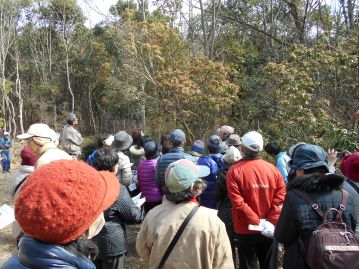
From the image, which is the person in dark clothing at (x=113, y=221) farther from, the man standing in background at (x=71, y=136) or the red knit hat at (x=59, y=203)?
the man standing in background at (x=71, y=136)

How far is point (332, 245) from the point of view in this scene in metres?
2.24

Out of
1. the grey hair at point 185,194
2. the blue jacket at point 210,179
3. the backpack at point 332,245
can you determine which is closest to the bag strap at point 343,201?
the backpack at point 332,245

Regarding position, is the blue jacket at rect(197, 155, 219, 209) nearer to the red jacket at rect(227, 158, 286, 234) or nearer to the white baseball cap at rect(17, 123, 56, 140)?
the red jacket at rect(227, 158, 286, 234)

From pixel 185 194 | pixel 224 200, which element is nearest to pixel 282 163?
pixel 224 200

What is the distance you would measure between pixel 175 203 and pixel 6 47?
30.5 m

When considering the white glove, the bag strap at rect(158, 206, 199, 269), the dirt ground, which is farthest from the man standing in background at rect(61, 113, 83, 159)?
the bag strap at rect(158, 206, 199, 269)

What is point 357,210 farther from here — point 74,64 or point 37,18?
point 37,18

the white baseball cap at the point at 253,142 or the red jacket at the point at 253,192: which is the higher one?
the white baseball cap at the point at 253,142

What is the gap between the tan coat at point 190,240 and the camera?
2.51 metres

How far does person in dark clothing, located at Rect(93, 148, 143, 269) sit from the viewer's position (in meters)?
3.29

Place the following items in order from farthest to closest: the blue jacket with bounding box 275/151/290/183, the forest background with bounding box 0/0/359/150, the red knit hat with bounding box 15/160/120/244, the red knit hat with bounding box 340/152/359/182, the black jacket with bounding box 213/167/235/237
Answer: the forest background with bounding box 0/0/359/150 → the blue jacket with bounding box 275/151/290/183 → the black jacket with bounding box 213/167/235/237 → the red knit hat with bounding box 340/152/359/182 → the red knit hat with bounding box 15/160/120/244

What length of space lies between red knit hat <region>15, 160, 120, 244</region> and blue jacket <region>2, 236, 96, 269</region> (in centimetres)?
3

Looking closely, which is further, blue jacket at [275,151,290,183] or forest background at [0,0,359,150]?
forest background at [0,0,359,150]

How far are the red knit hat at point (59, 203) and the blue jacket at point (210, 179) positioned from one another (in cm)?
325
